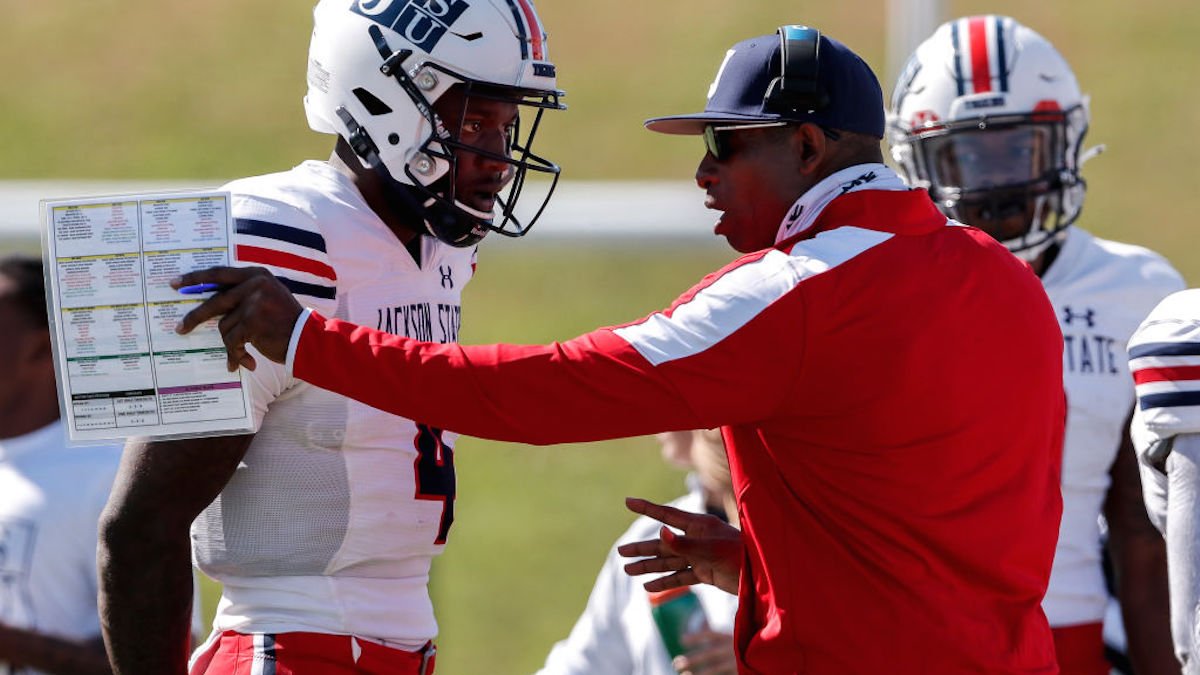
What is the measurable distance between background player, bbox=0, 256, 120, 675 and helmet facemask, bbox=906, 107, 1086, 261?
219 centimetres

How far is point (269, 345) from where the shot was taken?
8.05ft

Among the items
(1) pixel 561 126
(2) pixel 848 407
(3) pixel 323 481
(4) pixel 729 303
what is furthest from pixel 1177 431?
(1) pixel 561 126

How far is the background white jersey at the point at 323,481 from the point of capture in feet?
9.23

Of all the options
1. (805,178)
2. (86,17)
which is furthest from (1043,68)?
(86,17)

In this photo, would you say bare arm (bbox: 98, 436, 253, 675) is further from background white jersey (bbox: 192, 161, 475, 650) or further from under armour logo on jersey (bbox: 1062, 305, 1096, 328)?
under armour logo on jersey (bbox: 1062, 305, 1096, 328)

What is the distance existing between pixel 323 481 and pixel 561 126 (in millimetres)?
10628

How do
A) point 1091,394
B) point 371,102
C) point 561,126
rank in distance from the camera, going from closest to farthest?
point 371,102, point 1091,394, point 561,126

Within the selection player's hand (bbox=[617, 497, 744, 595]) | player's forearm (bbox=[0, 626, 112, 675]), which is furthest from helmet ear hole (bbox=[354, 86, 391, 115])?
player's forearm (bbox=[0, 626, 112, 675])

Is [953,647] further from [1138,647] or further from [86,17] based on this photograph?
[86,17]

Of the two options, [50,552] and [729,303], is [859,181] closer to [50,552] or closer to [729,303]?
[729,303]

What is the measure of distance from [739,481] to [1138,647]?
169 centimetres

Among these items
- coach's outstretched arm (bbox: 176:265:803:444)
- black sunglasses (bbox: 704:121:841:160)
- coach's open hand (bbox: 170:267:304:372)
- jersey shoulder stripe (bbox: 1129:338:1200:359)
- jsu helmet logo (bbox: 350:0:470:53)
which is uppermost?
jsu helmet logo (bbox: 350:0:470:53)

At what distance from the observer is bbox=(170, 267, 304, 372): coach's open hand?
2447 mm

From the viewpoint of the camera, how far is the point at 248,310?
8.04 ft
